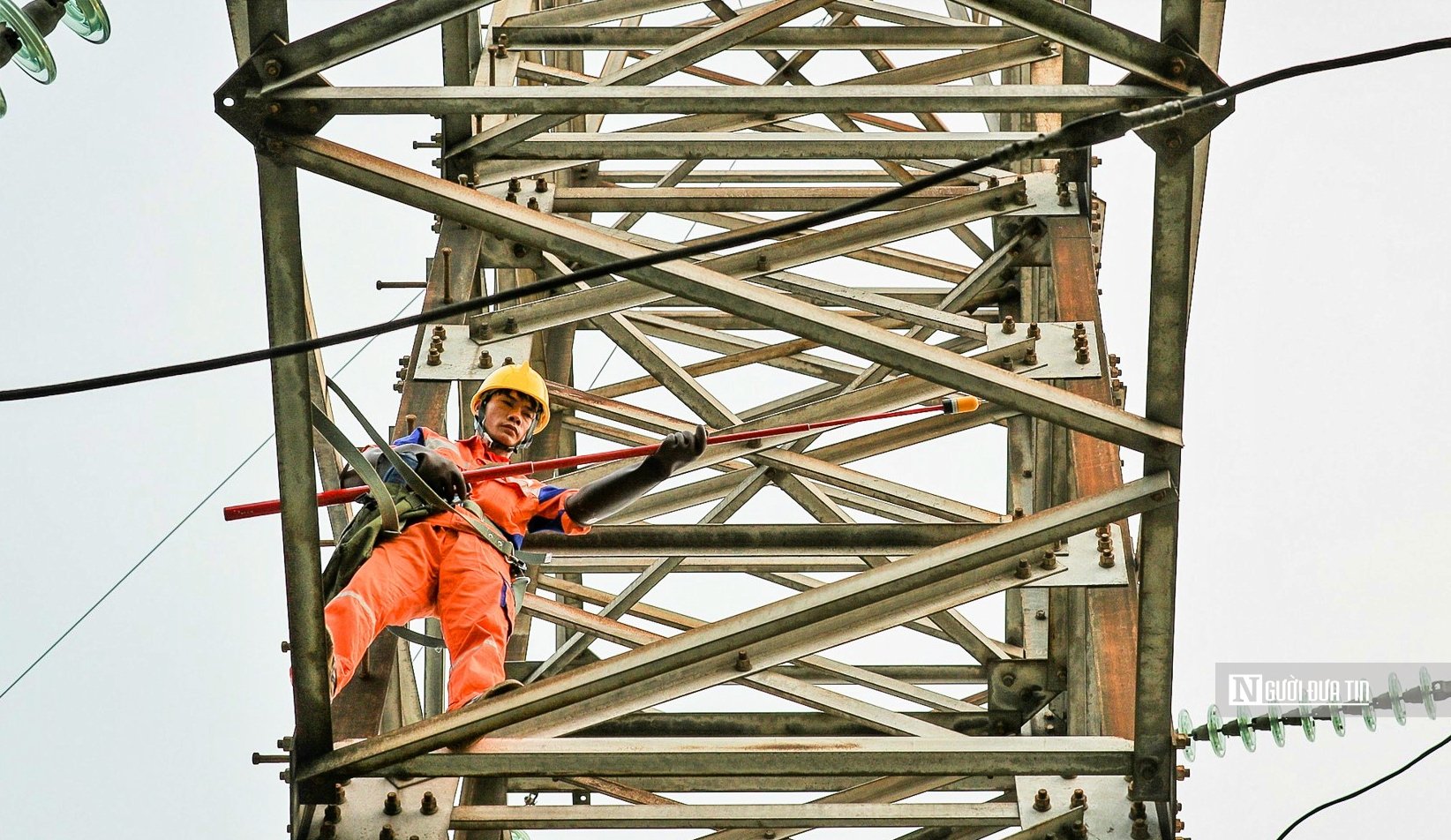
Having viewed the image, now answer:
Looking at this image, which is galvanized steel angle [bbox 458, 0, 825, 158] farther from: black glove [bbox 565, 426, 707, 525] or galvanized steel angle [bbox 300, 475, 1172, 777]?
galvanized steel angle [bbox 300, 475, 1172, 777]

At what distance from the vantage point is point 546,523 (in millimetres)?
8734

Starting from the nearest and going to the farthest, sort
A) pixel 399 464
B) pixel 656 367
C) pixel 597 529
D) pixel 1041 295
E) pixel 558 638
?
1. pixel 399 464
2. pixel 597 529
3. pixel 656 367
4. pixel 1041 295
5. pixel 558 638

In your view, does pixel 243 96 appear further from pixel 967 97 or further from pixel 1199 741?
pixel 1199 741

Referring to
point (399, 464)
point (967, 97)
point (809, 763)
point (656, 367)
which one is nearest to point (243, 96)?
point (399, 464)


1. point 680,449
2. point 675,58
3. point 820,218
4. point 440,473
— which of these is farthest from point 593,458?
point 675,58

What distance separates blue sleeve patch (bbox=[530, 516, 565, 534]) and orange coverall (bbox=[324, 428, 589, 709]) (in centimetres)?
7

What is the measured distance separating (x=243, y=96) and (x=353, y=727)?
266 cm

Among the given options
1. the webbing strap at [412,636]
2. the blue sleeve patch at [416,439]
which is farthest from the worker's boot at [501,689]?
the blue sleeve patch at [416,439]

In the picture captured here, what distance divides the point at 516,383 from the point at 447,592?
4.77ft

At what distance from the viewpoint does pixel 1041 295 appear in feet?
37.2

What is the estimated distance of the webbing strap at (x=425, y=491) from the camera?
713cm

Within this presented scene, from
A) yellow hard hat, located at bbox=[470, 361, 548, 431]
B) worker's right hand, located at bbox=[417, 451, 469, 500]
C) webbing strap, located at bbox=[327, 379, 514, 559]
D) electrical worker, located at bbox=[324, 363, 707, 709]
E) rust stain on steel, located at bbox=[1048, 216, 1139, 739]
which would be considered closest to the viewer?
webbing strap, located at bbox=[327, 379, 514, 559]

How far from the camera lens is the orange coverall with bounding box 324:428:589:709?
736 centimetres

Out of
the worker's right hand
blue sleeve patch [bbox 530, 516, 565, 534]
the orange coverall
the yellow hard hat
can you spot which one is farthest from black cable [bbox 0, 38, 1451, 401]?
the yellow hard hat
